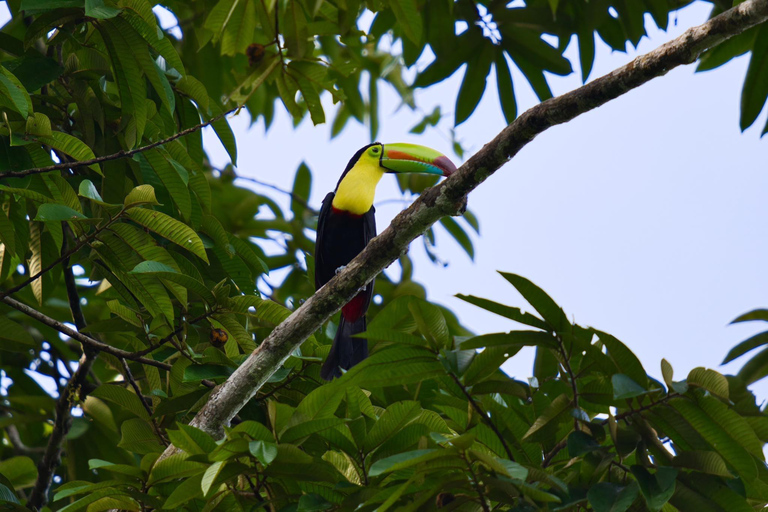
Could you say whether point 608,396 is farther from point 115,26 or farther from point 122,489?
point 115,26

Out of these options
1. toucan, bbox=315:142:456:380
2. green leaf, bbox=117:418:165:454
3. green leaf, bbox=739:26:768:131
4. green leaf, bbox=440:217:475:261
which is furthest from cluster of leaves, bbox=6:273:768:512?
toucan, bbox=315:142:456:380

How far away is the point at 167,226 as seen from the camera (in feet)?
7.64

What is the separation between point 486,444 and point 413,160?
9.54ft

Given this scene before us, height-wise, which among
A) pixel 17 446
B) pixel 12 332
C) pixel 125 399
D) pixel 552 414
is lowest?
pixel 552 414

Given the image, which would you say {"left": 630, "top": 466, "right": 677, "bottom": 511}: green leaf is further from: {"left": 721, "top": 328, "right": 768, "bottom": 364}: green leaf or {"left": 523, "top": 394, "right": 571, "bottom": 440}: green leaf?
{"left": 721, "top": 328, "right": 768, "bottom": 364}: green leaf

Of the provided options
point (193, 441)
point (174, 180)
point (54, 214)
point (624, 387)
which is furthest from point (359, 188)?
point (624, 387)

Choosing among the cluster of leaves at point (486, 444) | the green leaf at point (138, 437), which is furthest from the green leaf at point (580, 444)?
the green leaf at point (138, 437)

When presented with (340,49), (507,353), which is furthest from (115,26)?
(340,49)

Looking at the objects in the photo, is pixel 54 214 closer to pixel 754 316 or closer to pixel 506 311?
pixel 506 311

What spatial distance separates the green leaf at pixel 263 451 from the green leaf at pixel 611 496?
0.71 meters

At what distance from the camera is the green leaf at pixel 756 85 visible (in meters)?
3.43

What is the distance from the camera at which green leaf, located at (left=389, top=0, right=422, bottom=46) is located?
333 centimetres

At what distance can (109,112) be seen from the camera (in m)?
3.14

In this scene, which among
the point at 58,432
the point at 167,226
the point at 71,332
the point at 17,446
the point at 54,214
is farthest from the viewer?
the point at 17,446
